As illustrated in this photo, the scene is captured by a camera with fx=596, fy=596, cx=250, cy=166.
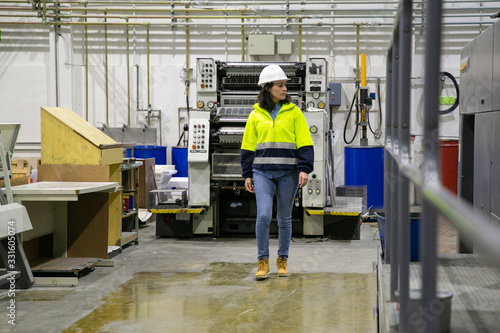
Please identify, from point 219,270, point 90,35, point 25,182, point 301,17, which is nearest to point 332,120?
point 301,17

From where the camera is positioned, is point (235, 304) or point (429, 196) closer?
point (429, 196)

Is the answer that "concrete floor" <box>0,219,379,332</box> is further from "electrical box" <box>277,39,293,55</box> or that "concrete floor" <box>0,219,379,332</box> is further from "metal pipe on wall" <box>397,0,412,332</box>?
"electrical box" <box>277,39,293,55</box>

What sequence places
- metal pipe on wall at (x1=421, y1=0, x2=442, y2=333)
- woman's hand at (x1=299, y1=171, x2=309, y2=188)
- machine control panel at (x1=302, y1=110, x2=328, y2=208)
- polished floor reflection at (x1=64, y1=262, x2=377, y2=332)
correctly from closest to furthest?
metal pipe on wall at (x1=421, y1=0, x2=442, y2=333) → polished floor reflection at (x1=64, y1=262, x2=377, y2=332) → woman's hand at (x1=299, y1=171, x2=309, y2=188) → machine control panel at (x1=302, y1=110, x2=328, y2=208)

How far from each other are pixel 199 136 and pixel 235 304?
2637mm

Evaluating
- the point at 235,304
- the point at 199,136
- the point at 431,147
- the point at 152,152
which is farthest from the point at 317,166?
the point at 431,147

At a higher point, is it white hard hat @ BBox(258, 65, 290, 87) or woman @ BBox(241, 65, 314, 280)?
white hard hat @ BBox(258, 65, 290, 87)

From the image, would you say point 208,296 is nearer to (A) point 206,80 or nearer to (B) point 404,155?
(B) point 404,155

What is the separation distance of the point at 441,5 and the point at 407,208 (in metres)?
0.61

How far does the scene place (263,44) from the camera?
8.57m

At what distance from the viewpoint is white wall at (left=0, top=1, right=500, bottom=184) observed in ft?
28.9

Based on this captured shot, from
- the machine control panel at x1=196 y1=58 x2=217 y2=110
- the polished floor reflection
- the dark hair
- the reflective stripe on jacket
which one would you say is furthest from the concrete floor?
the machine control panel at x1=196 y1=58 x2=217 y2=110

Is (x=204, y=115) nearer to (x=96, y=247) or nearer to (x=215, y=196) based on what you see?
(x=215, y=196)

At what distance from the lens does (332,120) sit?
346 inches

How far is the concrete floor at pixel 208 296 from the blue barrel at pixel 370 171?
2485 millimetres
